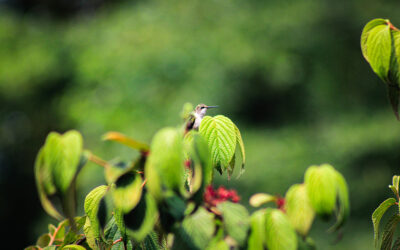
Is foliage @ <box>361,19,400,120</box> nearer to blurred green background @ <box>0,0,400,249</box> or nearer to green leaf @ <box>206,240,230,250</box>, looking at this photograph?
green leaf @ <box>206,240,230,250</box>

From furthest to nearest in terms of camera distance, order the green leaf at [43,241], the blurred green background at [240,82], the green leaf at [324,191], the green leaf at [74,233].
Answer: the blurred green background at [240,82], the green leaf at [43,241], the green leaf at [74,233], the green leaf at [324,191]

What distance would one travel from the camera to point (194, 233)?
0.52m

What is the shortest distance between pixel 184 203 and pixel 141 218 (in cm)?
6

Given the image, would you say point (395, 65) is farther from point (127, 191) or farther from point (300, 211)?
point (127, 191)

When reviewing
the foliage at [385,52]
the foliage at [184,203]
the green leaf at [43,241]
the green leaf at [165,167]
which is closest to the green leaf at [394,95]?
the foliage at [385,52]

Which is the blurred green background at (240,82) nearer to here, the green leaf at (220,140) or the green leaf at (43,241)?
the green leaf at (43,241)

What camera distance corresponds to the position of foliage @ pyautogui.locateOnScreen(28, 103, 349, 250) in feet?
1.55

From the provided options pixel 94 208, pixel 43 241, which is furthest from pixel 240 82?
pixel 94 208

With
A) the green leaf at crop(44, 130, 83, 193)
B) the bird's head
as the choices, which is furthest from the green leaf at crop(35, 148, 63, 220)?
the bird's head

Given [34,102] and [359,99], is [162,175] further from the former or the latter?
[34,102]

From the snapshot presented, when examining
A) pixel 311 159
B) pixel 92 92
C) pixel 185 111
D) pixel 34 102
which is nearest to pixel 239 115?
pixel 311 159

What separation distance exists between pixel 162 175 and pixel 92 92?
4109mm

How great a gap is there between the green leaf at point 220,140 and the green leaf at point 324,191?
0.13 metres

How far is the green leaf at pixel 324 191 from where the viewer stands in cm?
57
